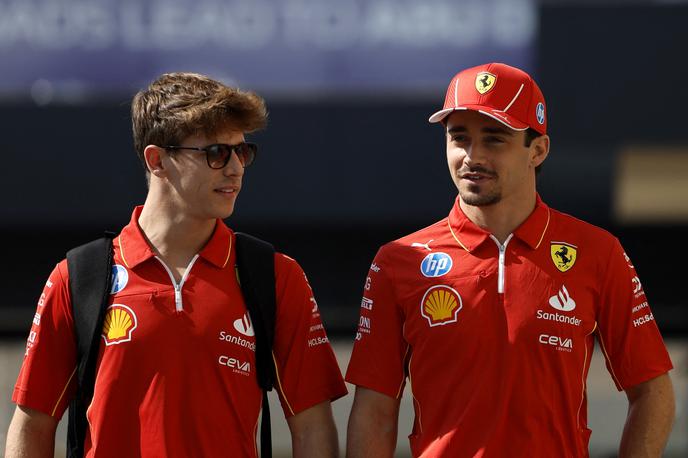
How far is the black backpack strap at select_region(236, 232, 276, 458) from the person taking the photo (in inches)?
141

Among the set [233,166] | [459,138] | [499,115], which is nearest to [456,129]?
[459,138]

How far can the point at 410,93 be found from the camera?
8375 mm

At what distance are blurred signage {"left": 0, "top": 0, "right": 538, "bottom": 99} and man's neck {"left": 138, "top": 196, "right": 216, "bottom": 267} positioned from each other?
16.0 feet

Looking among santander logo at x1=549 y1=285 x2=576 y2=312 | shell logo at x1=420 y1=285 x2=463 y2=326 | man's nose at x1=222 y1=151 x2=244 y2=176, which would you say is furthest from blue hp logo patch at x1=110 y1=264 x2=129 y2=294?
santander logo at x1=549 y1=285 x2=576 y2=312

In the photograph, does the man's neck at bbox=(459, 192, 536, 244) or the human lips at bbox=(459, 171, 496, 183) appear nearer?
the human lips at bbox=(459, 171, 496, 183)

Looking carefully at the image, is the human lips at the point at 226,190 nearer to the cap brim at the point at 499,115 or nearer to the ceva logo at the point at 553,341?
the cap brim at the point at 499,115

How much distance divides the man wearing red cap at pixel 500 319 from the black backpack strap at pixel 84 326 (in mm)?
792

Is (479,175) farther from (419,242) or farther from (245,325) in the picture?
(245,325)

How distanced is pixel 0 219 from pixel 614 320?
6106mm

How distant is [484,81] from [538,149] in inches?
11.0

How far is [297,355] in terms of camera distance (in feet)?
11.9

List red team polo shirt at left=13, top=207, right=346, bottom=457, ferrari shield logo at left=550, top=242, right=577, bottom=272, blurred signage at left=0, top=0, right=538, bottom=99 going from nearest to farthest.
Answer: red team polo shirt at left=13, top=207, right=346, bottom=457, ferrari shield logo at left=550, top=242, right=577, bottom=272, blurred signage at left=0, top=0, right=538, bottom=99

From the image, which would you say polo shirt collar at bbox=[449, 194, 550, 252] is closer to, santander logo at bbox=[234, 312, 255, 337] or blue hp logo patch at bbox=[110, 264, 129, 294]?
santander logo at bbox=[234, 312, 255, 337]

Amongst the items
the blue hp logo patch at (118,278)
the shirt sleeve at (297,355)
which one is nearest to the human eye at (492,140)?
the shirt sleeve at (297,355)
